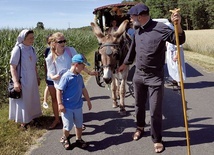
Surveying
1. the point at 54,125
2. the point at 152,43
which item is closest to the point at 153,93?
the point at 152,43

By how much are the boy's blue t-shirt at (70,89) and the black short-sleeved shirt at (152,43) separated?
1.07 meters

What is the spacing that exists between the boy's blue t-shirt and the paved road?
802mm

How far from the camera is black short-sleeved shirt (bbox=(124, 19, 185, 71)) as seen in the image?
402cm

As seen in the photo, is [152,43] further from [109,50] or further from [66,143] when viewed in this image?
[66,143]

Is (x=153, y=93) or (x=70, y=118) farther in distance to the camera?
(x=70, y=118)

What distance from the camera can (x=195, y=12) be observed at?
80.0m

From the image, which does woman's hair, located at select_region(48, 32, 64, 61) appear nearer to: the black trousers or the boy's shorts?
the boy's shorts

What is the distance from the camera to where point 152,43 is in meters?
4.11

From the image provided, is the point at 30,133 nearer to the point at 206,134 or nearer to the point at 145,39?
the point at 145,39

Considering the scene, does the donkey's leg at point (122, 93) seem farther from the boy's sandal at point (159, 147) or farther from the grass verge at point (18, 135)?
the boy's sandal at point (159, 147)

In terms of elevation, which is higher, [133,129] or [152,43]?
[152,43]

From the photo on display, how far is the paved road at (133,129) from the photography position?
452 centimetres

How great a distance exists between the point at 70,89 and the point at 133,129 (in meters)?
1.70

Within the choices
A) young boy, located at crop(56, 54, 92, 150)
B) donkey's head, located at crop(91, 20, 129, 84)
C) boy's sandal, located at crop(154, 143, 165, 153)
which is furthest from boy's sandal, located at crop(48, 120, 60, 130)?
boy's sandal, located at crop(154, 143, 165, 153)
